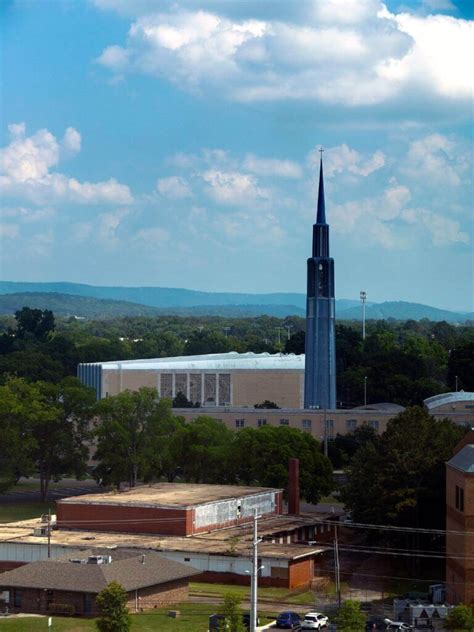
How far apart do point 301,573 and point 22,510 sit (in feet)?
104

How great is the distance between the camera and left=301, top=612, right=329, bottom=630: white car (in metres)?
52.3

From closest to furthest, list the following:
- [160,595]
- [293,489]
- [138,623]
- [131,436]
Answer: [138,623], [160,595], [293,489], [131,436]

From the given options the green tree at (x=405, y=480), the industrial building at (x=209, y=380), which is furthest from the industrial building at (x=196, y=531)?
the industrial building at (x=209, y=380)

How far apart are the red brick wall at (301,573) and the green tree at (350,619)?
15163 millimetres

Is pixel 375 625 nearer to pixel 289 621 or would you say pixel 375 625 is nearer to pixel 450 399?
pixel 289 621

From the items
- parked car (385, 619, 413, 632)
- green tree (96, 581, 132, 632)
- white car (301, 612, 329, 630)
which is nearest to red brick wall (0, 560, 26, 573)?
green tree (96, 581, 132, 632)

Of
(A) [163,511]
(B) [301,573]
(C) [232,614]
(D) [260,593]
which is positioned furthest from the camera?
(A) [163,511]

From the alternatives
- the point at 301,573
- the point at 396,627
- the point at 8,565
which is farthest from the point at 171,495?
the point at 396,627

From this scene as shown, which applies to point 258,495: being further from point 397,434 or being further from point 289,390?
point 289,390

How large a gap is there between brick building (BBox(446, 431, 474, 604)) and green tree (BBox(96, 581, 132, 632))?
55.2 ft

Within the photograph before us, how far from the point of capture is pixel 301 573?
64.3 meters

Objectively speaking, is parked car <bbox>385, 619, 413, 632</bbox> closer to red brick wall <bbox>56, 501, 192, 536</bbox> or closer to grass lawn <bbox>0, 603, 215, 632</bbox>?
grass lawn <bbox>0, 603, 215, 632</bbox>

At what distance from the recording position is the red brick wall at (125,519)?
234ft

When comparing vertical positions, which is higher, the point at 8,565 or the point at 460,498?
the point at 460,498
